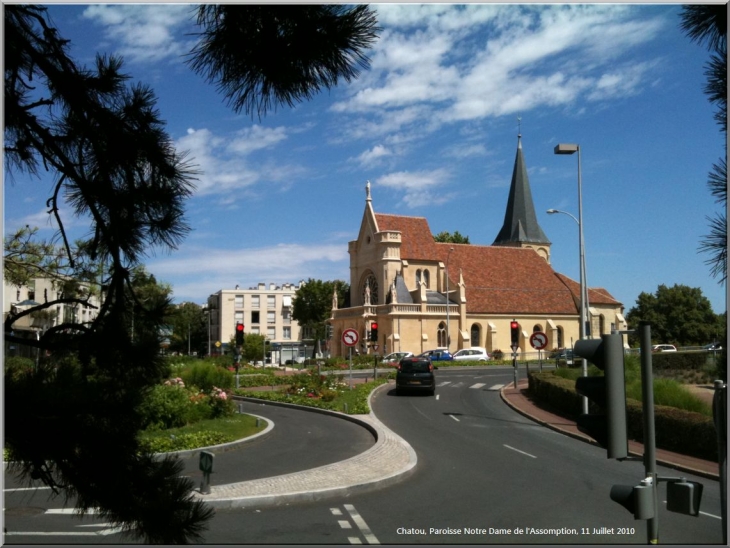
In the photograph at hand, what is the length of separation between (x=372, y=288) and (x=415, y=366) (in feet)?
145

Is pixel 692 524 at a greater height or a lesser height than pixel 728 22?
lesser

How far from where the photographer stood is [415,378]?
97.9 ft

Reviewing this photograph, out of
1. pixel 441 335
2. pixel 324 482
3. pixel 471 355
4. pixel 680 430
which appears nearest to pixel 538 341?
pixel 680 430

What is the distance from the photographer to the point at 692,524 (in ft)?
27.9

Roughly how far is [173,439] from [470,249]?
6739 centimetres

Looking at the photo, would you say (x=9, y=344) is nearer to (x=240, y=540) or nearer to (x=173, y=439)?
(x=240, y=540)

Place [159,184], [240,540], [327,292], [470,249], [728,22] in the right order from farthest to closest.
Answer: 1. [327,292]
2. [470,249]
3. [240,540]
4. [159,184]
5. [728,22]

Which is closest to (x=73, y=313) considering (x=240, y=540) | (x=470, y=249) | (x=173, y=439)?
(x=240, y=540)

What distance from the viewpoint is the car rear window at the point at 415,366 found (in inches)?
1206

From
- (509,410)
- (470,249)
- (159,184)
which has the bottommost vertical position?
(509,410)

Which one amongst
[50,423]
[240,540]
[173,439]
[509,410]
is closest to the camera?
[50,423]

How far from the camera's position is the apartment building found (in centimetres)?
8018

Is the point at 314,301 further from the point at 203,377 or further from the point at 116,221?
the point at 116,221

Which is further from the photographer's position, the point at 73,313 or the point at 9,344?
the point at 73,313
